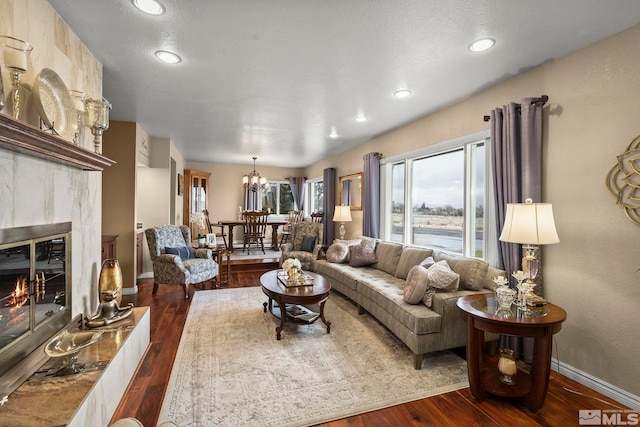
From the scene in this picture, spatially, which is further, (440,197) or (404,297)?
(440,197)

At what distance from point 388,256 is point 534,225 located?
7.13ft

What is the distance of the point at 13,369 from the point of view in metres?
1.60

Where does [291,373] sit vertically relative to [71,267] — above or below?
below

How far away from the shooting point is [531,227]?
7.01 ft

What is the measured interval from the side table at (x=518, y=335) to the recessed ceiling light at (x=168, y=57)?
119 inches

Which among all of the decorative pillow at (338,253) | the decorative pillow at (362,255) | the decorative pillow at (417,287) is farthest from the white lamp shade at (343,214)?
the decorative pillow at (417,287)

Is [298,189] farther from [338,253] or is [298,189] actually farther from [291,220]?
[338,253]

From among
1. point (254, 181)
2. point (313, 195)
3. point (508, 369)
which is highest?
point (254, 181)

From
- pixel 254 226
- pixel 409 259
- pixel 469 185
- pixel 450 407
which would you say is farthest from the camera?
pixel 254 226

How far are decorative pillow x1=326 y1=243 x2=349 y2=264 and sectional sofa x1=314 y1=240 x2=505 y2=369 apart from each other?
313mm

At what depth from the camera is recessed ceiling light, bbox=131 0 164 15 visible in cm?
181

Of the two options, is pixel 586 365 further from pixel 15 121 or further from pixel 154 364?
pixel 15 121

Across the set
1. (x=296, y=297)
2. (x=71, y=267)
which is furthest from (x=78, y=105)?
(x=296, y=297)

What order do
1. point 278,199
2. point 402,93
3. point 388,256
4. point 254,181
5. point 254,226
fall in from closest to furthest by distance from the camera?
point 402,93 → point 388,256 → point 254,226 → point 254,181 → point 278,199
